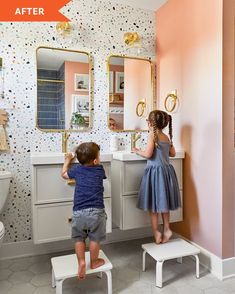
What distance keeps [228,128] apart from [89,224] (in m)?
1.16

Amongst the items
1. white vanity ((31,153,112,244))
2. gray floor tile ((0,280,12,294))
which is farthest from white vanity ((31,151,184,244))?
gray floor tile ((0,280,12,294))

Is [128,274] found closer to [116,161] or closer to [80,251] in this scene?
[80,251]

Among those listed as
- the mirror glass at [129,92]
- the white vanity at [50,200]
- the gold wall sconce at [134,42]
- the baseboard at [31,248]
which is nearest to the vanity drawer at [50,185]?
the white vanity at [50,200]

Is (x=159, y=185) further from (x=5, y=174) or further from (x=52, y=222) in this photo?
(x=5, y=174)

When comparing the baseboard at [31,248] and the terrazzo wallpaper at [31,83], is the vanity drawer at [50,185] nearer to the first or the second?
the terrazzo wallpaper at [31,83]

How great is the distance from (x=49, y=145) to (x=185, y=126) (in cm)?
119

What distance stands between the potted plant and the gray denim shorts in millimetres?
946

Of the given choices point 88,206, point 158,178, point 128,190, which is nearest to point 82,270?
point 88,206

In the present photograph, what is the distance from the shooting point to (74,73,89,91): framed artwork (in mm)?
2307

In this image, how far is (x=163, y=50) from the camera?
2.49 m

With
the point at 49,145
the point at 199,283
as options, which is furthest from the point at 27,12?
the point at 199,283

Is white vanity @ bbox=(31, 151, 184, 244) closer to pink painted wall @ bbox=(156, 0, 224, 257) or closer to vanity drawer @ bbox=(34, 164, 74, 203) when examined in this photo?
vanity drawer @ bbox=(34, 164, 74, 203)

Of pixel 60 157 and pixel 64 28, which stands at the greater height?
pixel 64 28

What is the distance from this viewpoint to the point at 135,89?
8.29 ft
